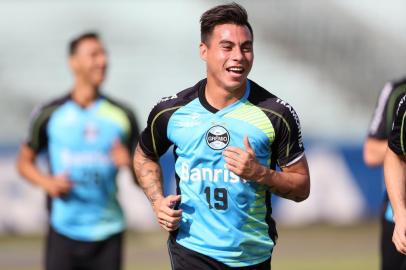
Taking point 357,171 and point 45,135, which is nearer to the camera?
point 45,135

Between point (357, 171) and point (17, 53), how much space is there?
7044 mm

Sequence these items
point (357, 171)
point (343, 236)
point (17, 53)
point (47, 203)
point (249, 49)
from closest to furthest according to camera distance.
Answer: point (249, 49)
point (47, 203)
point (343, 236)
point (357, 171)
point (17, 53)

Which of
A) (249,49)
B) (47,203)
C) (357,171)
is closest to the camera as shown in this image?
(249,49)

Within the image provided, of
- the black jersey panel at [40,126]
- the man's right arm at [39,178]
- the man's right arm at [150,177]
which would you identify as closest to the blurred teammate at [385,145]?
the man's right arm at [150,177]

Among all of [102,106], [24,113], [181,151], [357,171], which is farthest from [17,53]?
[181,151]

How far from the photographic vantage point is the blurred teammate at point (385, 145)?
814 centimetres

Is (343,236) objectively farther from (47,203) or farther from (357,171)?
(47,203)

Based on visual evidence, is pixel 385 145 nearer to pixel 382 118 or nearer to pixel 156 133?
pixel 382 118

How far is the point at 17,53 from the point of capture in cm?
1986

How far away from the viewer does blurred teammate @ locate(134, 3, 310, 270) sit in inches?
248

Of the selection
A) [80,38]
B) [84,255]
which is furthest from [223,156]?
[80,38]

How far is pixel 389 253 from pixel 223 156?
2.55 metres

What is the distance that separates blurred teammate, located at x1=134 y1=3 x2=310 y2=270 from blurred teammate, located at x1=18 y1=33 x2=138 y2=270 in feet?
8.90

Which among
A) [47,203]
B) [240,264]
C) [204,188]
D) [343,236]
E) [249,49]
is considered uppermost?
[249,49]
